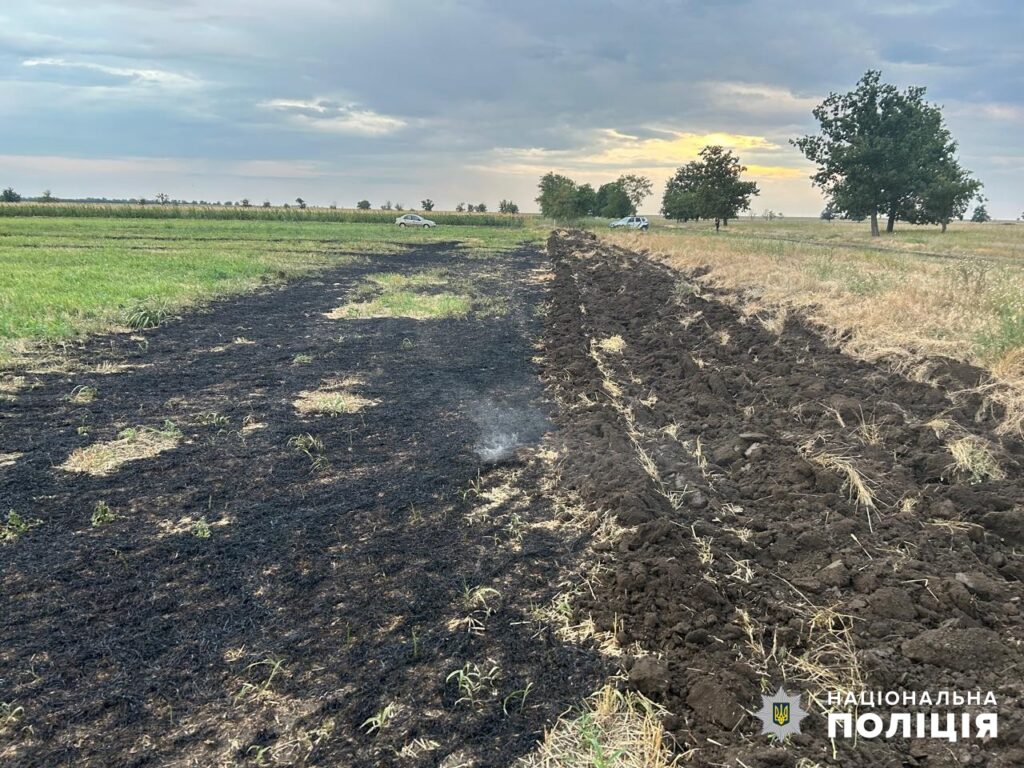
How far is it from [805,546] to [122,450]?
6111mm

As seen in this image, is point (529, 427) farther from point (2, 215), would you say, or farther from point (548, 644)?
point (2, 215)

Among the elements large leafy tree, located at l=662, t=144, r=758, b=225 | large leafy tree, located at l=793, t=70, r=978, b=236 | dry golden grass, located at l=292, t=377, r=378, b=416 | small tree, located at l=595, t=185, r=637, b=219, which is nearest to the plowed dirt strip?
dry golden grass, located at l=292, t=377, r=378, b=416

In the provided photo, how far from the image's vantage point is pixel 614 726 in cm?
271

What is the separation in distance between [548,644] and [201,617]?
2016 millimetres

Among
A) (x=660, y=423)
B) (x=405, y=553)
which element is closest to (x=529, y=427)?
(x=660, y=423)

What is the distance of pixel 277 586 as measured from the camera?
377cm

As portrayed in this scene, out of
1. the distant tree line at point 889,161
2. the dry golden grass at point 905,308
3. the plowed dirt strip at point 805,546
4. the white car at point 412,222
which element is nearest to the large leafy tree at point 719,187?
the distant tree line at point 889,161

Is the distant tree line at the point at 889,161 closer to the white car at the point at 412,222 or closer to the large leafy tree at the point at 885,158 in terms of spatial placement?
the large leafy tree at the point at 885,158

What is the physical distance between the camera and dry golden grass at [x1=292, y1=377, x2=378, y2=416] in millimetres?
7173

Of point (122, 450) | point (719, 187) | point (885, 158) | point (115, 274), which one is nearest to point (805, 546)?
point (122, 450)

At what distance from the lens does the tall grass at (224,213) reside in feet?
199

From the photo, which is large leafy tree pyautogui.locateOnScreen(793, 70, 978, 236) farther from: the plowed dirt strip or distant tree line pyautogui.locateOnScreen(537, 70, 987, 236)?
the plowed dirt strip

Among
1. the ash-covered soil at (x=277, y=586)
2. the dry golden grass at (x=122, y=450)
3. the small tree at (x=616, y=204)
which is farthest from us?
the small tree at (x=616, y=204)

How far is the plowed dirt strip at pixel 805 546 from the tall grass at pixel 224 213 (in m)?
71.8
